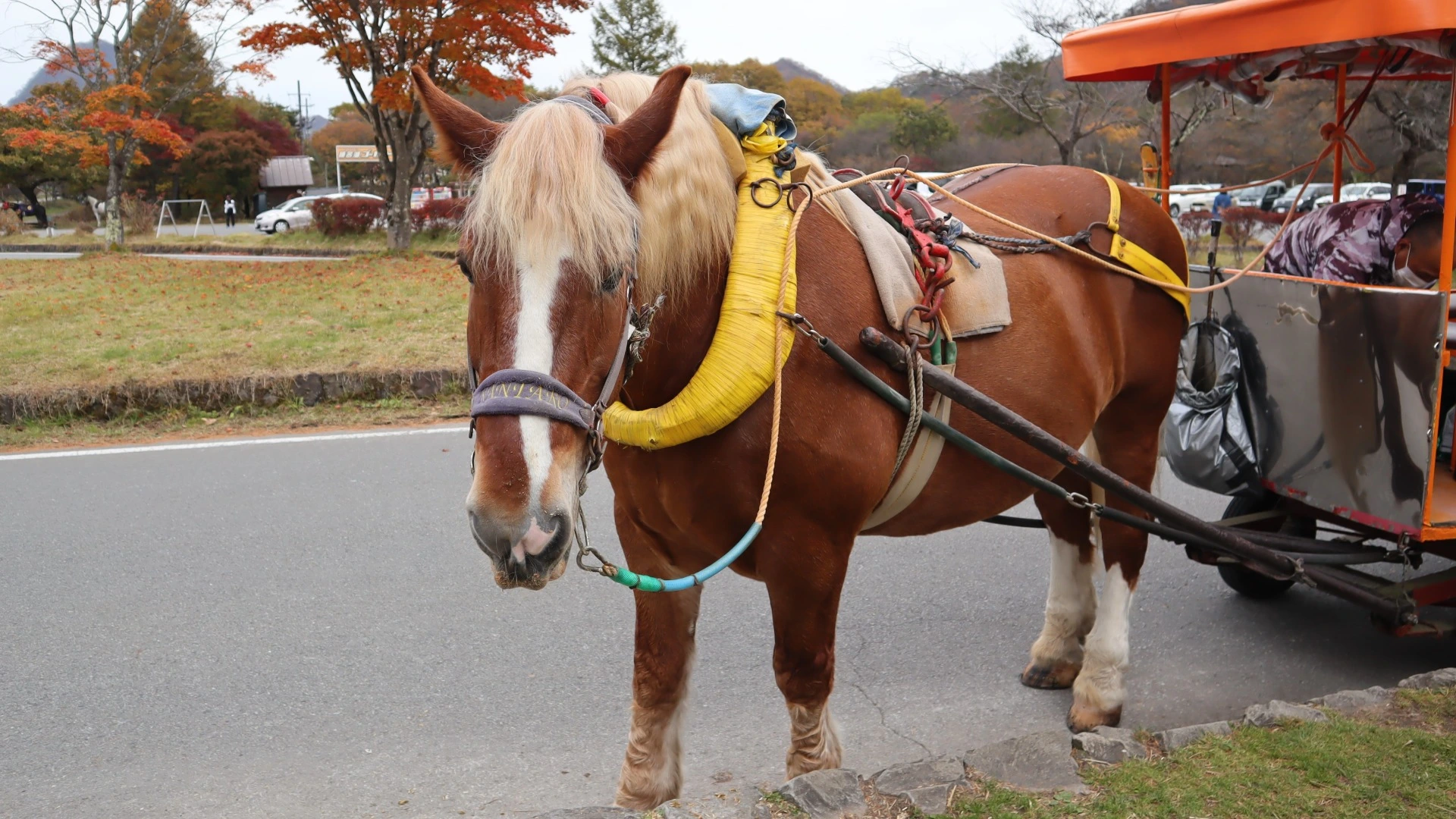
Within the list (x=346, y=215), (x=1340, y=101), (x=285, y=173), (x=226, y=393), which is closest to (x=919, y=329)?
(x=1340, y=101)

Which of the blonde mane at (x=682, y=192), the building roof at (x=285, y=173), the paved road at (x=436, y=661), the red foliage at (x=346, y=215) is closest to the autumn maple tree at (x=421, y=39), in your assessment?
the red foliage at (x=346, y=215)

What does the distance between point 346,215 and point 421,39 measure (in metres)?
7.64

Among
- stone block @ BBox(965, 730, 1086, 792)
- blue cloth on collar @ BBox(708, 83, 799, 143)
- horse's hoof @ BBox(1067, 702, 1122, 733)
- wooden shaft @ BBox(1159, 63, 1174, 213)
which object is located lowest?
horse's hoof @ BBox(1067, 702, 1122, 733)

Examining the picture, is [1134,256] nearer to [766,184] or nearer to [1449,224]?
→ [1449,224]

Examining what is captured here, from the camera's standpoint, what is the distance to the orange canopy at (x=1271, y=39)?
2.76m

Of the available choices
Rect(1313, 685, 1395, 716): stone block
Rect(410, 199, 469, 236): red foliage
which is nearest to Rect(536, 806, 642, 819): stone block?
Rect(1313, 685, 1395, 716): stone block

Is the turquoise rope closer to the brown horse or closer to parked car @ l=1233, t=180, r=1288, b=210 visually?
the brown horse

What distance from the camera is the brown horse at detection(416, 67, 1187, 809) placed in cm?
181

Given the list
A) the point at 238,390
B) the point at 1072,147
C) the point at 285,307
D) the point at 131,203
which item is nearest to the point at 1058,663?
the point at 238,390

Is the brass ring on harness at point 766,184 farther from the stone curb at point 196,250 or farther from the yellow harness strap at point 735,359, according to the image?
the stone curb at point 196,250

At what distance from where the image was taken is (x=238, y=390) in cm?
756

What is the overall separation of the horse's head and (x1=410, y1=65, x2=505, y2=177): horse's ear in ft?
0.19

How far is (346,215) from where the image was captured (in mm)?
22938

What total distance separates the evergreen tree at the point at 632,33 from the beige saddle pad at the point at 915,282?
107 ft
